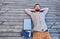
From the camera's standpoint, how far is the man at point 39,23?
6.99 feet

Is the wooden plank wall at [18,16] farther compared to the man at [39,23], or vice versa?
the wooden plank wall at [18,16]

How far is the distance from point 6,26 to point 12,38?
12.4 inches

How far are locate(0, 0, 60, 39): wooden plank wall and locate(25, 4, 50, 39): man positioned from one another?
0.11m

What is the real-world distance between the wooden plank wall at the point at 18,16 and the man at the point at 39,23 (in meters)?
0.11

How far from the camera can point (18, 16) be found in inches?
102

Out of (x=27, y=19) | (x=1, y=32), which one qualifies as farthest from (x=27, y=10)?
(x=1, y=32)

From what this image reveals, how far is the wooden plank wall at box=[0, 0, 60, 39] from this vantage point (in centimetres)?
227

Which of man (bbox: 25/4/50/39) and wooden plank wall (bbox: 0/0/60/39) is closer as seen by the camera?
man (bbox: 25/4/50/39)

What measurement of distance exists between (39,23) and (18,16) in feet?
1.56

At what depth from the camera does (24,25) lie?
2387mm

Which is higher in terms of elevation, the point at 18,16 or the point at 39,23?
the point at 18,16

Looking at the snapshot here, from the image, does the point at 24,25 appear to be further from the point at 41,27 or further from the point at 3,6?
the point at 3,6

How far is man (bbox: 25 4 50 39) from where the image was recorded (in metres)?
2.13

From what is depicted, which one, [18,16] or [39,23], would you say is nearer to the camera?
[39,23]
